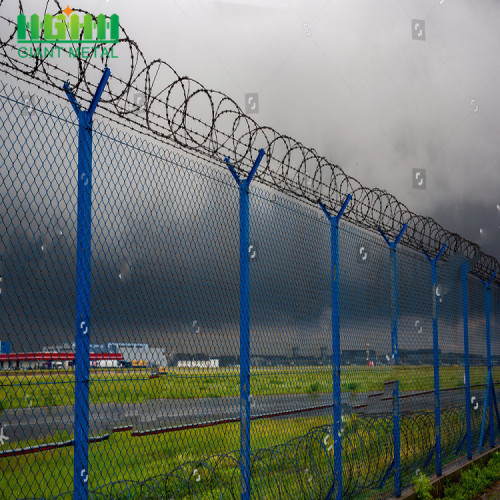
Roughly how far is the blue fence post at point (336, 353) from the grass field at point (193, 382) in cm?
11

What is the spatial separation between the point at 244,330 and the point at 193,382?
72 cm

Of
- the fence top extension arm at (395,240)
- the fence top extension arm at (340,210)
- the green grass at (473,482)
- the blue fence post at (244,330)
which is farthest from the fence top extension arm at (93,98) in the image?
the green grass at (473,482)

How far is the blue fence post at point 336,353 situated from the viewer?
234 inches

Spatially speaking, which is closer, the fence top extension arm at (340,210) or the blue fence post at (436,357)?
the fence top extension arm at (340,210)

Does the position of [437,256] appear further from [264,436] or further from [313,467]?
[264,436]

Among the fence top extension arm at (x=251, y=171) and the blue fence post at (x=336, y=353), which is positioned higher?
the fence top extension arm at (x=251, y=171)

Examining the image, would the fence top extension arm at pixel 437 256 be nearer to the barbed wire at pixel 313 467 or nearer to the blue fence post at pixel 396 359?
the blue fence post at pixel 396 359

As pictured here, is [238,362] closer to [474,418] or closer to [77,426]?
[77,426]

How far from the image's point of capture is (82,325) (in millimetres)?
3303

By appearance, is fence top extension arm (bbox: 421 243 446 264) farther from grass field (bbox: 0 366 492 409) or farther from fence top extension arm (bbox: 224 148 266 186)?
fence top extension arm (bbox: 224 148 266 186)

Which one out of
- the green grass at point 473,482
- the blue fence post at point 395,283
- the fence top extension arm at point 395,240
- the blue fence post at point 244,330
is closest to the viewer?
the blue fence post at point 244,330

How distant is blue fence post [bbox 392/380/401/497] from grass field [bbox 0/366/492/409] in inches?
8.6

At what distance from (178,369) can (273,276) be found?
4.74 ft

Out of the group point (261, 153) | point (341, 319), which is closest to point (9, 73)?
point (261, 153)
